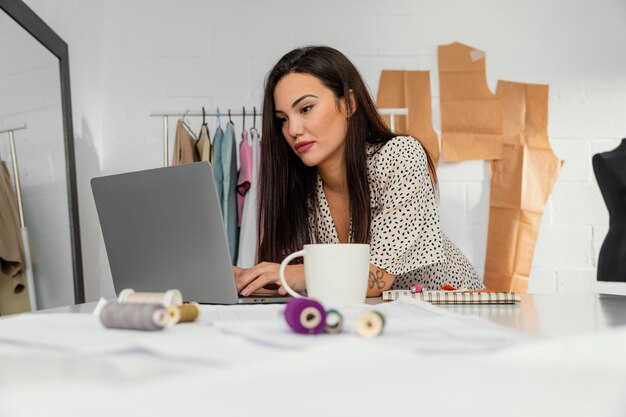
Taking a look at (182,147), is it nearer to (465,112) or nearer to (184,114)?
(184,114)

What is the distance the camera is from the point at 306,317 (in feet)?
1.48

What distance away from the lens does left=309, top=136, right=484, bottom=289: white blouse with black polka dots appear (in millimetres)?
1301

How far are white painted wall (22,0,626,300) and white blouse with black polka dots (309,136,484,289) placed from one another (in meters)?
1.31

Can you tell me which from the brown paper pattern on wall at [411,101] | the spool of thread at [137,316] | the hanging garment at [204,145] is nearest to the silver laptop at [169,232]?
the spool of thread at [137,316]

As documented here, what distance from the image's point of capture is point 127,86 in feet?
9.21

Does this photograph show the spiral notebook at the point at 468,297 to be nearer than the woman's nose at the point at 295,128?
Yes

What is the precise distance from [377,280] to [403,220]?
176 millimetres

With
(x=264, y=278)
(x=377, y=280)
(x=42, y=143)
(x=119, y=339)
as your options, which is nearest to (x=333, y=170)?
(x=377, y=280)

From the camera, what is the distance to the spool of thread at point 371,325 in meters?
0.44

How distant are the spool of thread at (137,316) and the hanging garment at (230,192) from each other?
190 centimetres

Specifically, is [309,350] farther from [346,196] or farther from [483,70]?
[483,70]

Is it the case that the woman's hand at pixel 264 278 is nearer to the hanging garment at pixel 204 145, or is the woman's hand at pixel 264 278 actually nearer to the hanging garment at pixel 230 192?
the hanging garment at pixel 230 192

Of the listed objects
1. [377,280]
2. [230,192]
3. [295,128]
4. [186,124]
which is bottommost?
[377,280]

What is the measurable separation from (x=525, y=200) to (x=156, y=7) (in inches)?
70.0
